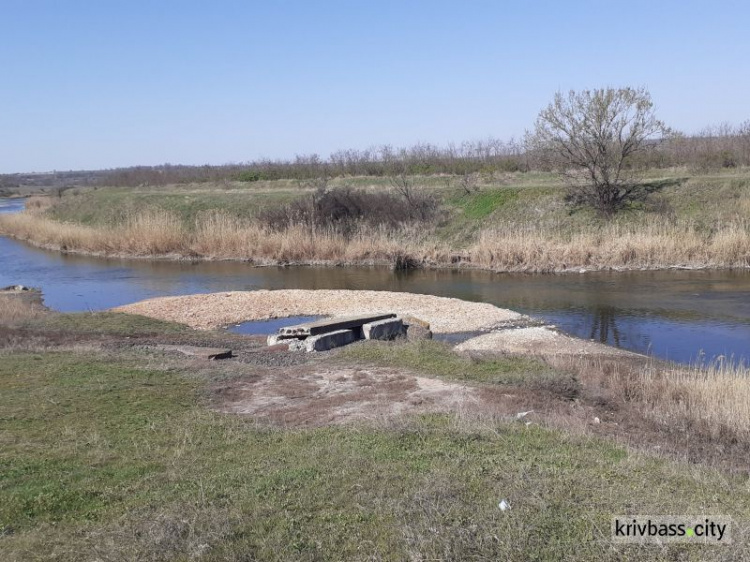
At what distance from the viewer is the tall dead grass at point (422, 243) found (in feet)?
111

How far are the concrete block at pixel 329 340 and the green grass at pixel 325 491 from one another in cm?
658

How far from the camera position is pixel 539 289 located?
30406 mm

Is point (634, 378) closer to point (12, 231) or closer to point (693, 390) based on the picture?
point (693, 390)

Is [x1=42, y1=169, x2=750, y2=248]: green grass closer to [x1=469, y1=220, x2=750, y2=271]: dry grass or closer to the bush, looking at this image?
[x1=469, y1=220, x2=750, y2=271]: dry grass

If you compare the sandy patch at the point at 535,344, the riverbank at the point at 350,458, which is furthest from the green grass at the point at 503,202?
the riverbank at the point at 350,458

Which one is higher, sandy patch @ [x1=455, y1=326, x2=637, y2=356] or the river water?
sandy patch @ [x1=455, y1=326, x2=637, y2=356]

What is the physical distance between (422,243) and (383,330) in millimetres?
21982

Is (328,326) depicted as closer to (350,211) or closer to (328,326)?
(328,326)

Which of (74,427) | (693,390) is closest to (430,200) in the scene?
(693,390)

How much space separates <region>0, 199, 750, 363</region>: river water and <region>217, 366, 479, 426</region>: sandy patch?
9138 mm

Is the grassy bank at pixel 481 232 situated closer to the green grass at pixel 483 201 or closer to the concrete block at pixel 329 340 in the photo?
the green grass at pixel 483 201

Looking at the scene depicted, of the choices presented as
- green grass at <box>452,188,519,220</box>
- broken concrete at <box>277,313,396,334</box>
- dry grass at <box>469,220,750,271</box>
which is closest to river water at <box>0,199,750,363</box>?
dry grass at <box>469,220,750,271</box>

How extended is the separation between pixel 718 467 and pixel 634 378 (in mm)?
4821

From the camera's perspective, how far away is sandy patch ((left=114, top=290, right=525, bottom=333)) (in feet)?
78.6
